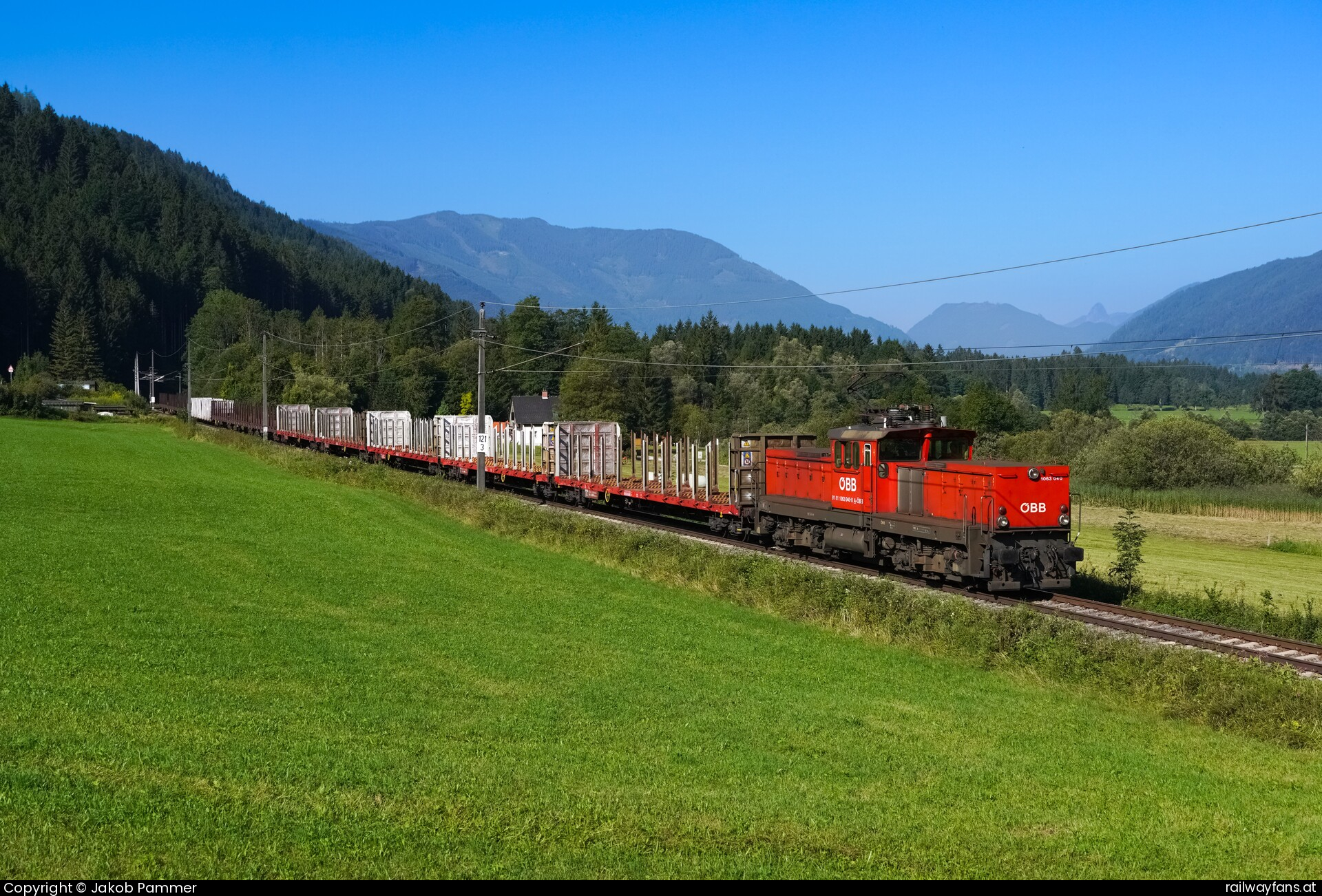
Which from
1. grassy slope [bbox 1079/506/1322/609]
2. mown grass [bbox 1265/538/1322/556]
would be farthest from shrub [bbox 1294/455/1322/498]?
mown grass [bbox 1265/538/1322/556]

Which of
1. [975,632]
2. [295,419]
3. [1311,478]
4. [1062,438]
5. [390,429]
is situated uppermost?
[295,419]

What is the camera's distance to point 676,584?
2486 cm

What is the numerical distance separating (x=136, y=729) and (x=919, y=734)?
8.43 metres

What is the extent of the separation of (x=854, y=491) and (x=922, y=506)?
2311mm

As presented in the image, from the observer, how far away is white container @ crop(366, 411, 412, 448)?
6025cm

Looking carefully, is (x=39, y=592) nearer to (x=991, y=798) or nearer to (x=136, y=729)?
(x=136, y=729)

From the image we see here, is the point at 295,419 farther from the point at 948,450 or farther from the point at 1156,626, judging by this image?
the point at 1156,626

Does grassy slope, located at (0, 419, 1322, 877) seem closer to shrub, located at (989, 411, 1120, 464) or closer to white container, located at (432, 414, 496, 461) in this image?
white container, located at (432, 414, 496, 461)

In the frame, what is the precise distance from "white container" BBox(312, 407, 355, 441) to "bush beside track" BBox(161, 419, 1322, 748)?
4121cm

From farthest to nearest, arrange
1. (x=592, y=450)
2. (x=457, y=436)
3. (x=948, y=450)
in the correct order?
(x=457, y=436), (x=592, y=450), (x=948, y=450)

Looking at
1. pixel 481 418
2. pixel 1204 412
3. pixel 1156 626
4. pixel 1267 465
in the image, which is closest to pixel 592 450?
pixel 481 418

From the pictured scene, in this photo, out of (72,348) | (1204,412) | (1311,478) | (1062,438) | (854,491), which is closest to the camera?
(854,491)

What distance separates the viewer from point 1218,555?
124 feet

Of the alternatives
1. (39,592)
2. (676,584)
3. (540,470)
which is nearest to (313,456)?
(540,470)
